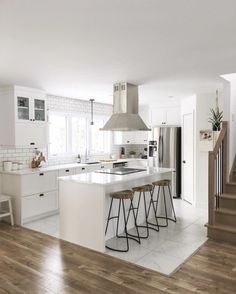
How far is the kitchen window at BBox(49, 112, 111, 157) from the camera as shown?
5.92 metres

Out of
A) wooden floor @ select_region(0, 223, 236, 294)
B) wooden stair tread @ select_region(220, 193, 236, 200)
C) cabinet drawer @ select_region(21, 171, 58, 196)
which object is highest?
cabinet drawer @ select_region(21, 171, 58, 196)

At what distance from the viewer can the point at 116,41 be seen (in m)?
2.64

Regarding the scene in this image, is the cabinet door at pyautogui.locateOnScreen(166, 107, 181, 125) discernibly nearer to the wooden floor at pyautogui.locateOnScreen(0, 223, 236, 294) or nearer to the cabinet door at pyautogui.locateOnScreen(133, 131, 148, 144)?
the cabinet door at pyautogui.locateOnScreen(133, 131, 148, 144)

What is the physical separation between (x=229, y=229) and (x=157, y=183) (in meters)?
A: 1.30

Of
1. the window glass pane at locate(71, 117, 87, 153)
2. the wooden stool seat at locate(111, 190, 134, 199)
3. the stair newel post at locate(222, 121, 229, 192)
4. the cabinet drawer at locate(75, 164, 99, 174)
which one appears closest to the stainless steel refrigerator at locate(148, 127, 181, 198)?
the cabinet drawer at locate(75, 164, 99, 174)

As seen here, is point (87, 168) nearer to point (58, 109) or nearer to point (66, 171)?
point (66, 171)

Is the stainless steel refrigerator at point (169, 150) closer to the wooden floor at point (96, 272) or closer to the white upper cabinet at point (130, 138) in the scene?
the white upper cabinet at point (130, 138)

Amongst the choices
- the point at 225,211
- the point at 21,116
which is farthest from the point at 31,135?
the point at 225,211

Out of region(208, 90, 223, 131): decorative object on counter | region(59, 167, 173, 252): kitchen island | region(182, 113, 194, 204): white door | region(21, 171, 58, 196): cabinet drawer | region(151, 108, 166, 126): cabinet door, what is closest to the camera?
region(59, 167, 173, 252): kitchen island

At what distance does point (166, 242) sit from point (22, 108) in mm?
3433

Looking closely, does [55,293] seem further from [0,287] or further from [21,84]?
[21,84]

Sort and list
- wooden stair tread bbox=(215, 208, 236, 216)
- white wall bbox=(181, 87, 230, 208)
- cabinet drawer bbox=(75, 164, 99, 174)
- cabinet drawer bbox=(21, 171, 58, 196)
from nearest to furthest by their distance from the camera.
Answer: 1. wooden stair tread bbox=(215, 208, 236, 216)
2. cabinet drawer bbox=(21, 171, 58, 196)
3. white wall bbox=(181, 87, 230, 208)
4. cabinet drawer bbox=(75, 164, 99, 174)

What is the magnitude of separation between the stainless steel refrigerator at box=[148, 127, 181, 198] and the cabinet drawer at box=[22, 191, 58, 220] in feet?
9.29

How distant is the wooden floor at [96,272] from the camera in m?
2.55
